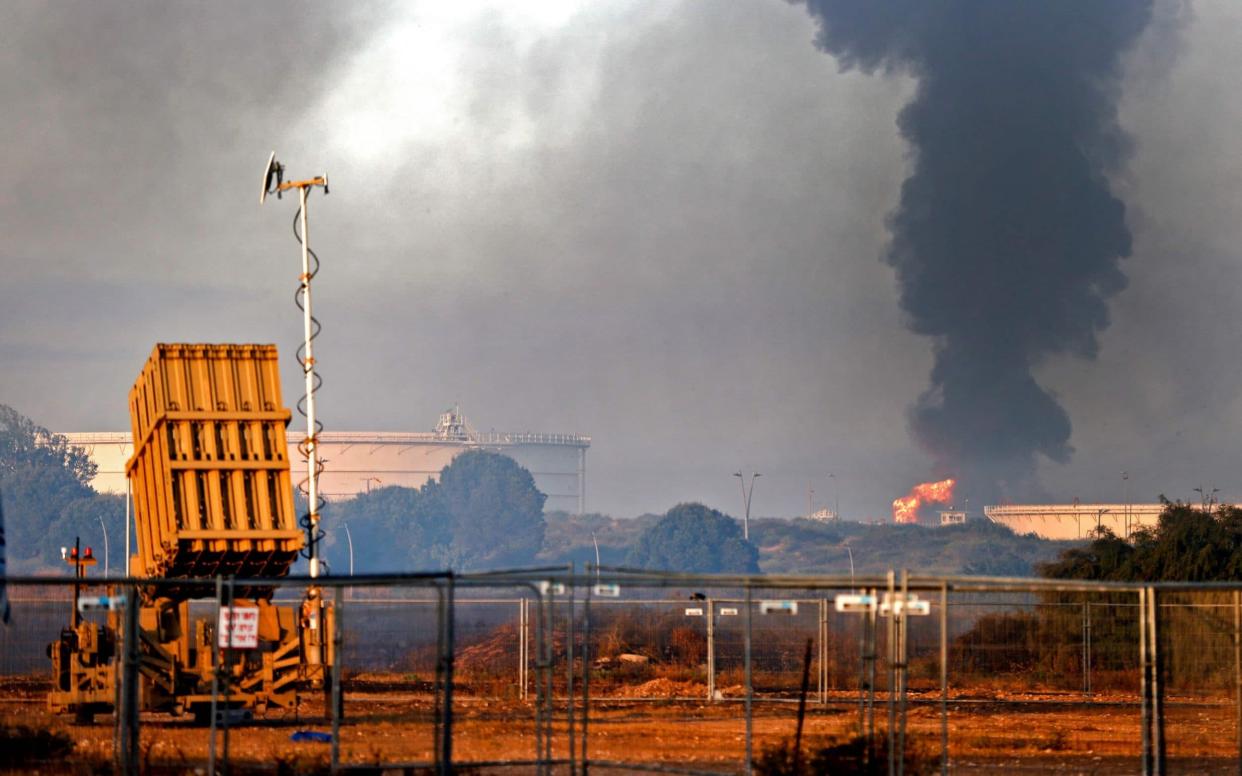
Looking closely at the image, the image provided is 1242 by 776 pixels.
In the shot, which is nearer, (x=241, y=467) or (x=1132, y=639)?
(x=241, y=467)

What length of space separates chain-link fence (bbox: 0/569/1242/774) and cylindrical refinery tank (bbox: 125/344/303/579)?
1.08 m

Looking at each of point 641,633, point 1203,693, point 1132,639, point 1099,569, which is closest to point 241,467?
point 1203,693

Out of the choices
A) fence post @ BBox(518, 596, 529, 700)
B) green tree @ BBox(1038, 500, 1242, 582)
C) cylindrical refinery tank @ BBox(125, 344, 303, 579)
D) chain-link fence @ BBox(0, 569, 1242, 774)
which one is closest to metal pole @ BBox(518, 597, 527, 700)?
fence post @ BBox(518, 596, 529, 700)

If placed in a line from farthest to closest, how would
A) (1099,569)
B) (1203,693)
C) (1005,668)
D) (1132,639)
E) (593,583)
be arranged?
1. (1099,569)
2. (1005,668)
3. (1132,639)
4. (1203,693)
5. (593,583)

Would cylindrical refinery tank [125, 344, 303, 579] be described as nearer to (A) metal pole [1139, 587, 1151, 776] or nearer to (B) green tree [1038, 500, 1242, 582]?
(A) metal pole [1139, 587, 1151, 776]

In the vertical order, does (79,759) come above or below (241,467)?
below

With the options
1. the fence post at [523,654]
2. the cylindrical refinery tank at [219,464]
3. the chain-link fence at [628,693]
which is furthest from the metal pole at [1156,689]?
the fence post at [523,654]

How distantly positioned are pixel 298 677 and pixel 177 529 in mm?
3156

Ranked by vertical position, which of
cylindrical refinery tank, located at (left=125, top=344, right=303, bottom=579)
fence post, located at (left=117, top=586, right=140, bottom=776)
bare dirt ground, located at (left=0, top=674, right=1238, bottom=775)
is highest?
cylindrical refinery tank, located at (left=125, top=344, right=303, bottom=579)

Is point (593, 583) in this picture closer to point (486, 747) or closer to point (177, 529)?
point (486, 747)

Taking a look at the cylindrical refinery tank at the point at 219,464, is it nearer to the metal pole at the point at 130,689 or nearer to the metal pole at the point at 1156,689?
the metal pole at the point at 130,689

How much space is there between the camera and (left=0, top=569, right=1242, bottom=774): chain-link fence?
59.9ft

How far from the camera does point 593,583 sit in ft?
60.0

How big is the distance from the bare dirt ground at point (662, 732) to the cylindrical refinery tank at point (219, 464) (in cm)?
278
